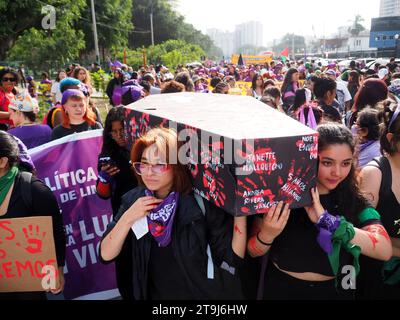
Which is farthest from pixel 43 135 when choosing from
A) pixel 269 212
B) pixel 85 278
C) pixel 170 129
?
pixel 269 212

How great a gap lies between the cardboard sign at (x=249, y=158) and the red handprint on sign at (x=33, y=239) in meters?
0.94

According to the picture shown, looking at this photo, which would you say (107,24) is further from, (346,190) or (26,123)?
(346,190)

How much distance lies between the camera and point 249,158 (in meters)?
1.36

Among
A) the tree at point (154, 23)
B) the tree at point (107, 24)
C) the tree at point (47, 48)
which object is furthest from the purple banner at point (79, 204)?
the tree at point (154, 23)

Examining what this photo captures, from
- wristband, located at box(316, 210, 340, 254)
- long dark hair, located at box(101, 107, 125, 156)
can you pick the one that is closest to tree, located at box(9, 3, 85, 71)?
long dark hair, located at box(101, 107, 125, 156)

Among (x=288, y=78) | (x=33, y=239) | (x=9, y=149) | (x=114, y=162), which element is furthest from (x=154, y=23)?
(x=33, y=239)

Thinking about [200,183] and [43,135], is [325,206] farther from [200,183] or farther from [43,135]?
[43,135]

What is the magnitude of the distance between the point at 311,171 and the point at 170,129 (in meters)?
0.65

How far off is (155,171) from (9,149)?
0.96m

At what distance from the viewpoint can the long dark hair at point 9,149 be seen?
2131 mm

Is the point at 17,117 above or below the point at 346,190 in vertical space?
above

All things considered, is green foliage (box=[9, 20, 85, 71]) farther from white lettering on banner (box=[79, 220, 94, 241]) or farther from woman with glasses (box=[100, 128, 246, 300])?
woman with glasses (box=[100, 128, 246, 300])

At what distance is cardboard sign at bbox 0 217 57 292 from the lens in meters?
2.04

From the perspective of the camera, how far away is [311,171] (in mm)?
1514
